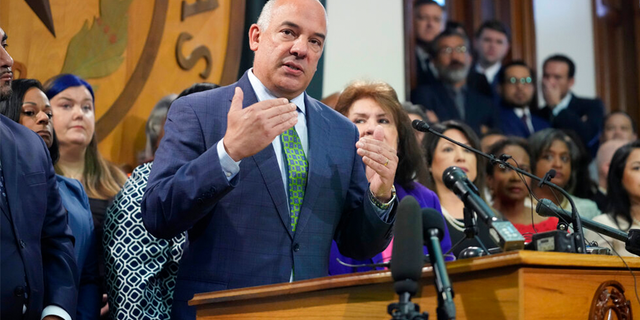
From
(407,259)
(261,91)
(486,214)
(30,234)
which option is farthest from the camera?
(261,91)

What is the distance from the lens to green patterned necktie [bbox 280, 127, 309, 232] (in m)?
2.18

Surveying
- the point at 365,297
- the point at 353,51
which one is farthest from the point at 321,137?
the point at 353,51

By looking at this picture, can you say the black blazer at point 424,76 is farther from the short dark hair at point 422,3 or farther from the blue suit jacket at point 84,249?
the blue suit jacket at point 84,249

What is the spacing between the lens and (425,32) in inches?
245

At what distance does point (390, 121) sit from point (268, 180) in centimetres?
119

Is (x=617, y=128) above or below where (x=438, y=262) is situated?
above

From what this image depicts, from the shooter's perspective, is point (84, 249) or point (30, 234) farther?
point (84, 249)

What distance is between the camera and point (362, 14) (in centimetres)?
521

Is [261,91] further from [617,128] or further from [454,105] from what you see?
[617,128]

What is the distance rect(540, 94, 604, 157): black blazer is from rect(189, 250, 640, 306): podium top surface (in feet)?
15.9

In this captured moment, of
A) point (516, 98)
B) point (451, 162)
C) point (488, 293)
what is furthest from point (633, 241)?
point (516, 98)

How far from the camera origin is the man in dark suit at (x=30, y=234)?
1956 millimetres

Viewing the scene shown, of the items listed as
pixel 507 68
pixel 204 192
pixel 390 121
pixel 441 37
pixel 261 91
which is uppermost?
pixel 441 37

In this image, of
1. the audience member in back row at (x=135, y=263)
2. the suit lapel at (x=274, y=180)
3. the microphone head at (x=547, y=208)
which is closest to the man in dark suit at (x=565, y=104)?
the microphone head at (x=547, y=208)
